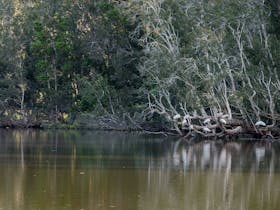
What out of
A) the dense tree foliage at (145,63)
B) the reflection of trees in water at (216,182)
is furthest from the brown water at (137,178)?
the dense tree foliage at (145,63)

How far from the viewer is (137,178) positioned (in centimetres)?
1677

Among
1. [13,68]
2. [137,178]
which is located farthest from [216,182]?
[13,68]

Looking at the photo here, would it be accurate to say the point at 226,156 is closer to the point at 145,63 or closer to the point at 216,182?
the point at 216,182

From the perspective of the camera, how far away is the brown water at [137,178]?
513 inches

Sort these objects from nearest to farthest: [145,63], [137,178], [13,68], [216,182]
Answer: [216,182], [137,178], [145,63], [13,68]

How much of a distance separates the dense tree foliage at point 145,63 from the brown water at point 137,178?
6032 millimetres

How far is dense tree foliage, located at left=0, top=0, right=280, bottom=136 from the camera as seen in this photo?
104ft

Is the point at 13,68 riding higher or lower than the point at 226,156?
higher

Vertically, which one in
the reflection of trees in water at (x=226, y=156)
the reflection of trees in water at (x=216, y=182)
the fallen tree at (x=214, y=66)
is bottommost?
the reflection of trees in water at (x=216, y=182)

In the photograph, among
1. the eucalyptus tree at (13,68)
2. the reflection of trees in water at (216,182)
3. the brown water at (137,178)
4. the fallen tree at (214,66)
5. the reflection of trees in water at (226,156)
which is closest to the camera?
the brown water at (137,178)

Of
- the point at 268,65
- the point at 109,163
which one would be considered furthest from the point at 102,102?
the point at 109,163

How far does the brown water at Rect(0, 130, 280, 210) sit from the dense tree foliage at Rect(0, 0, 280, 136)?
6.03 m

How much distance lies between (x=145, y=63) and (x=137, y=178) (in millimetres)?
19733

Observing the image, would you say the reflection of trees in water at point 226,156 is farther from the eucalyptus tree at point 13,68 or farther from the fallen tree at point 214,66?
the eucalyptus tree at point 13,68
